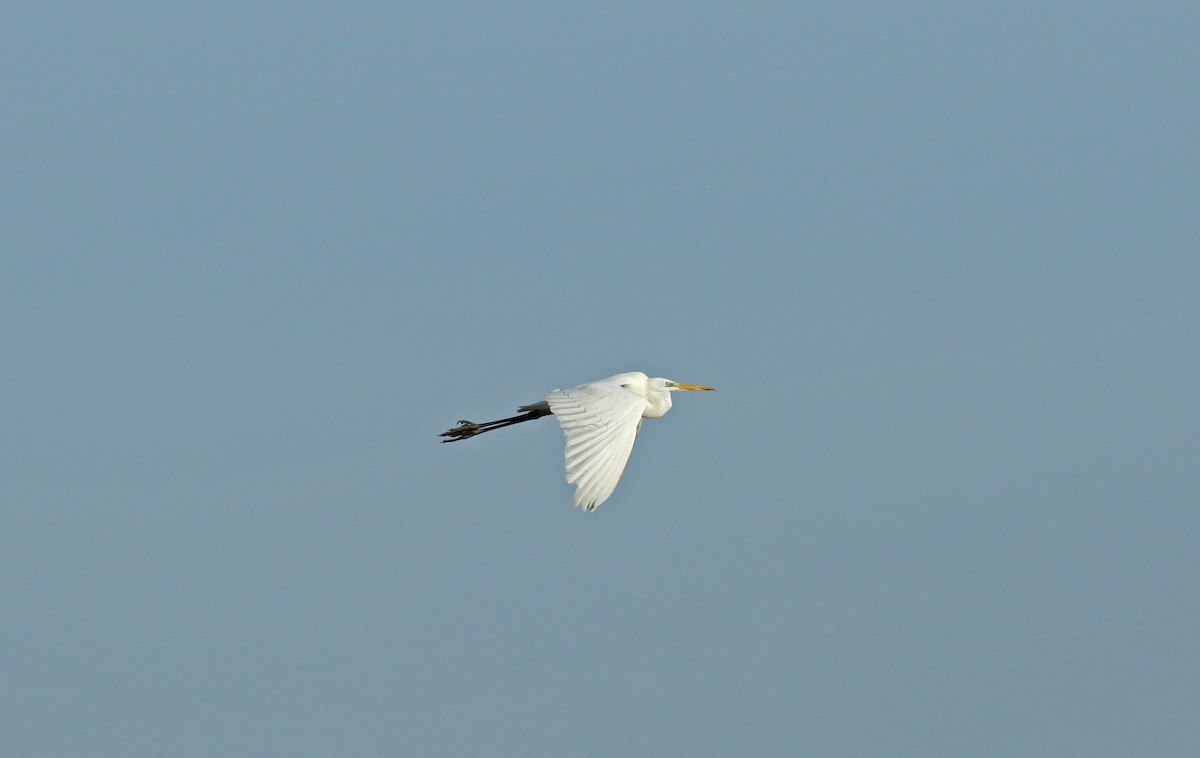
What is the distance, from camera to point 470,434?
24.2 m

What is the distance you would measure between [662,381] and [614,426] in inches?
230

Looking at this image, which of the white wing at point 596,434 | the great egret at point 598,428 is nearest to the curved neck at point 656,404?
the great egret at point 598,428

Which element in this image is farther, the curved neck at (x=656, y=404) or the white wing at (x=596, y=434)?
the curved neck at (x=656, y=404)

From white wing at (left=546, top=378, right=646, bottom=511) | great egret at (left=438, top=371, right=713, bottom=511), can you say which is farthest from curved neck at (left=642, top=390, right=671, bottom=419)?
white wing at (left=546, top=378, right=646, bottom=511)

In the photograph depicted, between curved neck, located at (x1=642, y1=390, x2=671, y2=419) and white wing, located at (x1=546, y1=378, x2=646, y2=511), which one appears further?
curved neck, located at (x1=642, y1=390, x2=671, y2=419)

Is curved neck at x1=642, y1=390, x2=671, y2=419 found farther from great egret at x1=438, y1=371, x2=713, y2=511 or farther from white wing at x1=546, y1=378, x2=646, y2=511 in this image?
white wing at x1=546, y1=378, x2=646, y2=511

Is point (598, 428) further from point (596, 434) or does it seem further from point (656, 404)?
point (656, 404)

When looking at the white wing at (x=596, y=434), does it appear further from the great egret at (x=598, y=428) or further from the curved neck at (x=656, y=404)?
the curved neck at (x=656, y=404)

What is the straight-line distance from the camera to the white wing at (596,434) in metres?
16.0

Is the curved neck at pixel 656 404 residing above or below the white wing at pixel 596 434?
above

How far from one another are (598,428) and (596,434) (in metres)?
0.21

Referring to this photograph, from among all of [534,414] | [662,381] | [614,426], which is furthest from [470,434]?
[614,426]

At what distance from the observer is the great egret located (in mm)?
16016

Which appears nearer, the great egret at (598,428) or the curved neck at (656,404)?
the great egret at (598,428)
